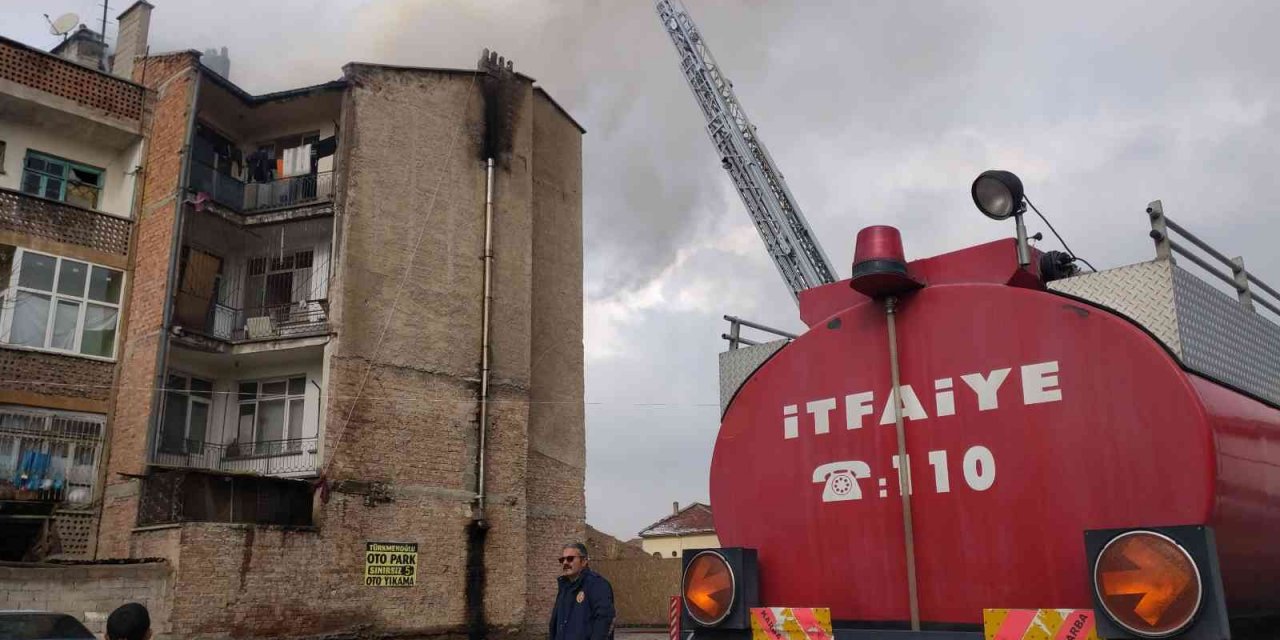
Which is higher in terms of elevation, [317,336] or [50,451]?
[317,336]

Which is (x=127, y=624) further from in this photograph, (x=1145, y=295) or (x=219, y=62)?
(x=219, y=62)

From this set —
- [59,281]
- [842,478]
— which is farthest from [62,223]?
[842,478]

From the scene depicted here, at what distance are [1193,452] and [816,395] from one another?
5.31 feet

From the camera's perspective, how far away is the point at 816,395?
4.41 meters

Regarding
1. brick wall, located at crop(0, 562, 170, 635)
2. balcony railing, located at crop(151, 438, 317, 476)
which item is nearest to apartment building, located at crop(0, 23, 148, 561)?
balcony railing, located at crop(151, 438, 317, 476)

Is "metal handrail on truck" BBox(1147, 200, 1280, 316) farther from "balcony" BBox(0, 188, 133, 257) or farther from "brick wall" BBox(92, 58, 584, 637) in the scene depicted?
"balcony" BBox(0, 188, 133, 257)

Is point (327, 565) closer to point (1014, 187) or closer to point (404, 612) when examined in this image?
point (404, 612)

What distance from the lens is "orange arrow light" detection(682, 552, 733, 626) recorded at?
417 centimetres

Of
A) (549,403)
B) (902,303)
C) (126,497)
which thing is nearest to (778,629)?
(902,303)

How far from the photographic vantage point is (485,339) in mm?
23031

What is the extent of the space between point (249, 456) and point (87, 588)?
7154 millimetres

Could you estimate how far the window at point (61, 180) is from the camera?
845 inches

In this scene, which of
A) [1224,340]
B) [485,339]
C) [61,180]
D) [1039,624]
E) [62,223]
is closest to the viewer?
[1039,624]

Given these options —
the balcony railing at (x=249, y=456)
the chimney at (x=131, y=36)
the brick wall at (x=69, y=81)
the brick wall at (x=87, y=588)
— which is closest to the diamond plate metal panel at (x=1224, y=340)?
the brick wall at (x=87, y=588)
